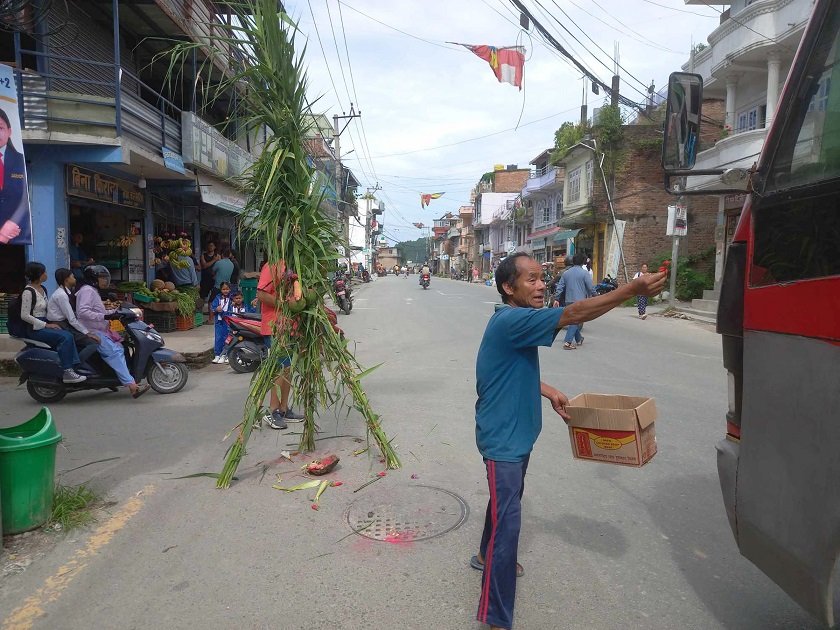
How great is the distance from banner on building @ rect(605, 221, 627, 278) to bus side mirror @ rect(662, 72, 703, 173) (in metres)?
24.9

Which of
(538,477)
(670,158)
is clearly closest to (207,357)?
(538,477)

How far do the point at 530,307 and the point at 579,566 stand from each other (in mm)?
1526

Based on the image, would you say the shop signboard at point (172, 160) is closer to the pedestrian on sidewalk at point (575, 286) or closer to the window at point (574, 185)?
the pedestrian on sidewalk at point (575, 286)

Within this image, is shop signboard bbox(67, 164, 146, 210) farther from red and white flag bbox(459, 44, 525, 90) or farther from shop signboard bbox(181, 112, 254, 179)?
red and white flag bbox(459, 44, 525, 90)

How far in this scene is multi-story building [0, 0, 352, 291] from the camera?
9453 millimetres

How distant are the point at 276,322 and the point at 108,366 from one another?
352cm

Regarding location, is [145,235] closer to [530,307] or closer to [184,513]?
[184,513]

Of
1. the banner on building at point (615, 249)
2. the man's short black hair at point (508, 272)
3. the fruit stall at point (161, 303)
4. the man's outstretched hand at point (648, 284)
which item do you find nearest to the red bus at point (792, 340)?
the man's outstretched hand at point (648, 284)

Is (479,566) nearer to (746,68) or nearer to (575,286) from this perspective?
(575,286)

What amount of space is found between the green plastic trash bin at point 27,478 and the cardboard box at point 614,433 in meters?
3.00

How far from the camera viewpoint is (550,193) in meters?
41.0

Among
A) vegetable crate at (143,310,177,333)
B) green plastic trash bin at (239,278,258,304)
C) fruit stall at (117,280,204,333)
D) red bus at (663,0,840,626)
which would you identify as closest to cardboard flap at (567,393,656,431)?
red bus at (663,0,840,626)

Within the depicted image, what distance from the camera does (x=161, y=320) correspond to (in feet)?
39.0

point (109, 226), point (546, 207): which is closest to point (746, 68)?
point (109, 226)
